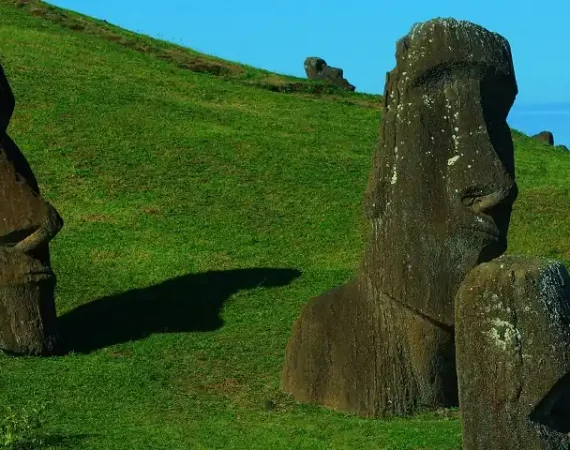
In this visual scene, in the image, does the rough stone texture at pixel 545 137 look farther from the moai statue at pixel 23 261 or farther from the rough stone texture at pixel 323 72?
the moai statue at pixel 23 261

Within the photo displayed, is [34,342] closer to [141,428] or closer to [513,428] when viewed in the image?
[141,428]

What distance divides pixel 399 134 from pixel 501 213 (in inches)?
42.0

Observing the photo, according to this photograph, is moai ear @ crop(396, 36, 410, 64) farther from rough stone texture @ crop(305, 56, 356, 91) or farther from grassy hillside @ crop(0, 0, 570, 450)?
rough stone texture @ crop(305, 56, 356, 91)

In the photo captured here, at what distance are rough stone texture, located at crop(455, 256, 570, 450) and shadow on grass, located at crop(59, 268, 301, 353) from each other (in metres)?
7.71

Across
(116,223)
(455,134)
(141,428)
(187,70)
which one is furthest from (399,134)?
(187,70)

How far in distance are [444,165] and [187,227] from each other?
974cm

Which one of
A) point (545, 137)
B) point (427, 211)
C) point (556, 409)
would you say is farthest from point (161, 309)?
point (545, 137)

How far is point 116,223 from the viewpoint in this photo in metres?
20.9

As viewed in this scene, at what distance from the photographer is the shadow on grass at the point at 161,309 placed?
602 inches

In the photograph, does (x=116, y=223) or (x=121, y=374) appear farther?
(x=116, y=223)

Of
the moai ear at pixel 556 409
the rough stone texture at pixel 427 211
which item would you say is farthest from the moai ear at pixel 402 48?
the moai ear at pixel 556 409

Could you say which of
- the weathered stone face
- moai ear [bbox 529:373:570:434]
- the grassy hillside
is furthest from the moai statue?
moai ear [bbox 529:373:570:434]

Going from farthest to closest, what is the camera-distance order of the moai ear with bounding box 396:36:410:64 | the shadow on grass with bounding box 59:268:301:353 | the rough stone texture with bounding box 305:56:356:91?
the rough stone texture with bounding box 305:56:356:91
the shadow on grass with bounding box 59:268:301:353
the moai ear with bounding box 396:36:410:64

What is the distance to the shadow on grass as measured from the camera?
50.2ft
